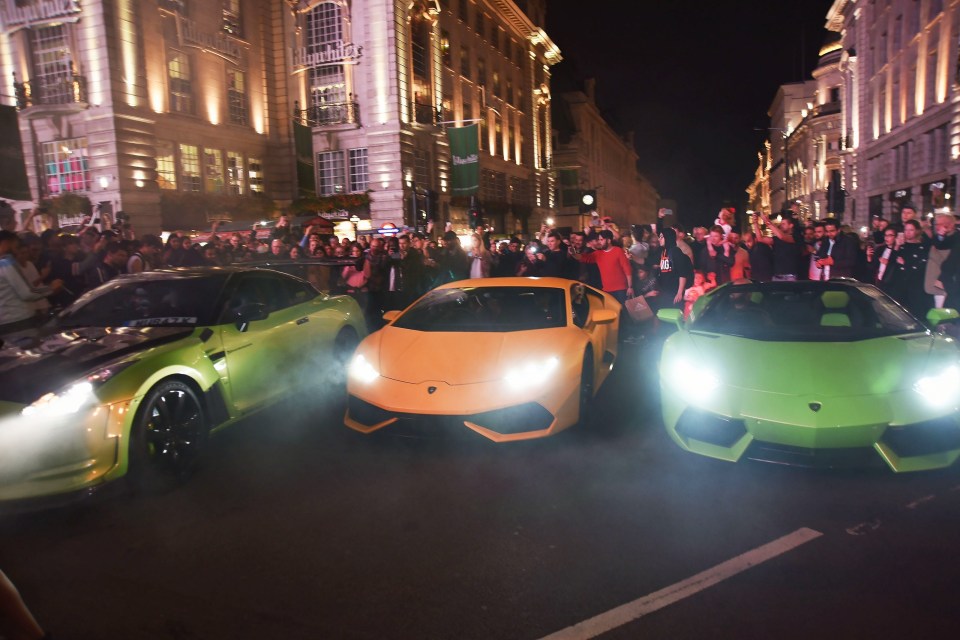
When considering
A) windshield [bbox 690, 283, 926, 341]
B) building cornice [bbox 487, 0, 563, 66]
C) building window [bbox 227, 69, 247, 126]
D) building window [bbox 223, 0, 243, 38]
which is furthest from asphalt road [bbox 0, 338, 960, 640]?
building cornice [bbox 487, 0, 563, 66]

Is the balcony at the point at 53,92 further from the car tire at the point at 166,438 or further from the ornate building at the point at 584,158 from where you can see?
the ornate building at the point at 584,158

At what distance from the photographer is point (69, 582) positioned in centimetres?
352

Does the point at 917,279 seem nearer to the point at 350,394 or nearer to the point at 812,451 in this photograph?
the point at 812,451

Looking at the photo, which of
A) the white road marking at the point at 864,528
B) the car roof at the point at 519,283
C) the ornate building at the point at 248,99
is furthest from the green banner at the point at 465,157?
the white road marking at the point at 864,528

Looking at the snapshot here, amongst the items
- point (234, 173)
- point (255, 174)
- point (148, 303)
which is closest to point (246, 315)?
point (148, 303)

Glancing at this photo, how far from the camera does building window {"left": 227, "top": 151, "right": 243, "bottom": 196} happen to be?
30.2 meters

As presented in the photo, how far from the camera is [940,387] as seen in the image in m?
4.45

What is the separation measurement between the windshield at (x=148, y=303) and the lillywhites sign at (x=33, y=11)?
23.4m

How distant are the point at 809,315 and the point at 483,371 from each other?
2781 millimetres

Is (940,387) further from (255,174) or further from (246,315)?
(255,174)

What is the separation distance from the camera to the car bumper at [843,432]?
4238mm

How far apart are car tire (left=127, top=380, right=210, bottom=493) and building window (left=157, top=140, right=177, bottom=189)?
2389 cm

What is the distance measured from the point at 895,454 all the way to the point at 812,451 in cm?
49

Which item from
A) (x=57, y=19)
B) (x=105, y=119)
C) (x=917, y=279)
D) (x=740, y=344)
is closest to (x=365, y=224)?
(x=105, y=119)
